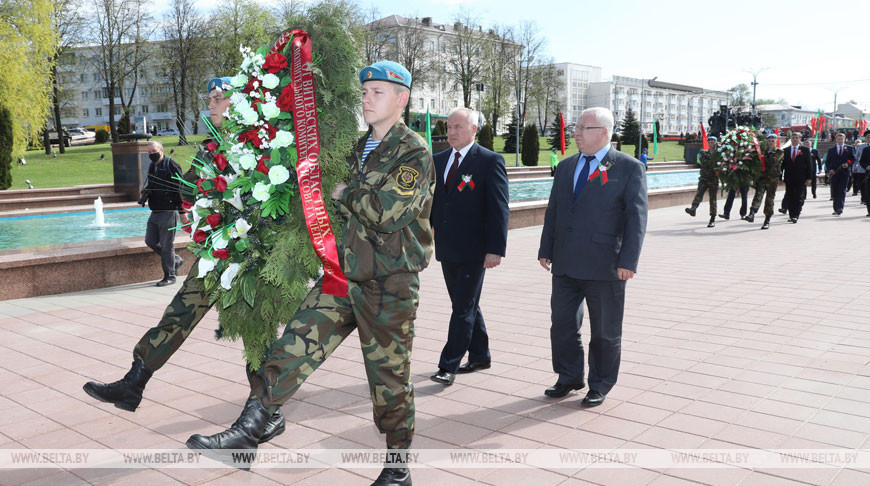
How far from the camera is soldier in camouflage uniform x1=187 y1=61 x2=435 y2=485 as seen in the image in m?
3.19

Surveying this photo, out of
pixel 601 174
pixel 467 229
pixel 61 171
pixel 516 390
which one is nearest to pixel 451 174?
pixel 467 229

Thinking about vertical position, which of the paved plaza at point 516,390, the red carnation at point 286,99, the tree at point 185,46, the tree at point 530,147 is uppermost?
the tree at point 185,46

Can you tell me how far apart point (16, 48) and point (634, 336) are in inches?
1340

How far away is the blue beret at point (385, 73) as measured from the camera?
331 cm

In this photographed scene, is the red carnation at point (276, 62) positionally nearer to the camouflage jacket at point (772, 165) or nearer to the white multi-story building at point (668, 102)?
the camouflage jacket at point (772, 165)

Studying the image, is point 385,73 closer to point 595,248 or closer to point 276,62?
point 276,62

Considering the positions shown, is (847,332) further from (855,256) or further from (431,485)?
(855,256)

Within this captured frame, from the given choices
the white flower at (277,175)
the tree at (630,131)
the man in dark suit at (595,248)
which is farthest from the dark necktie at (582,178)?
the tree at (630,131)

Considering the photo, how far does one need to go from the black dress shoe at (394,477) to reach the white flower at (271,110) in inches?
73.1

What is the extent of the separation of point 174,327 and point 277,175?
1.28 metres

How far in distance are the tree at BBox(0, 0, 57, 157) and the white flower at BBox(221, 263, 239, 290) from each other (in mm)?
32318

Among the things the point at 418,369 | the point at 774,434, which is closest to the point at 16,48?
the point at 418,369

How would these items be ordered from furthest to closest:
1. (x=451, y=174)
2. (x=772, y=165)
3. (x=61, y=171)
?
1. (x=61, y=171)
2. (x=772, y=165)
3. (x=451, y=174)

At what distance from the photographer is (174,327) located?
4094mm
